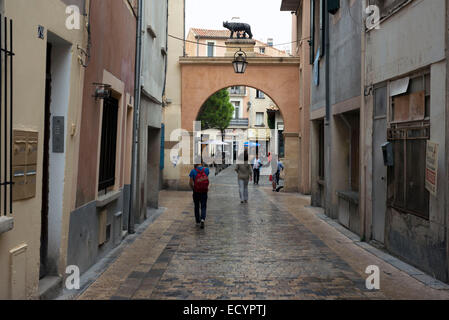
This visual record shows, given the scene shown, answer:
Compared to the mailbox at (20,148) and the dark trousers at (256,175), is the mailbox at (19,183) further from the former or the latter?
the dark trousers at (256,175)

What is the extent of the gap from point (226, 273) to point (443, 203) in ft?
10.5

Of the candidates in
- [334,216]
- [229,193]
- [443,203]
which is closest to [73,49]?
[443,203]

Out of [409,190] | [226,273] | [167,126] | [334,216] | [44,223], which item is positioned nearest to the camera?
[44,223]

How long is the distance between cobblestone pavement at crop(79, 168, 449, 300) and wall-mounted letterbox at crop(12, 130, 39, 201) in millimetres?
1848

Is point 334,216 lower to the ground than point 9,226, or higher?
lower

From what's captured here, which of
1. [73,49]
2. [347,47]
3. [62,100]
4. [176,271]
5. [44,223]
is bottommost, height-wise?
[176,271]

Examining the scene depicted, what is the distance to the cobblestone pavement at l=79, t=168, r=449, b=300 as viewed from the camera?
639cm

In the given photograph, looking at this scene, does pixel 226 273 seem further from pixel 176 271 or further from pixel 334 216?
pixel 334 216

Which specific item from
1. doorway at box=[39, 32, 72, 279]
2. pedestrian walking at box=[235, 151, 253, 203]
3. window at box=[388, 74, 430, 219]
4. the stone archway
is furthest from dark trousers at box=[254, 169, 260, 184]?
doorway at box=[39, 32, 72, 279]

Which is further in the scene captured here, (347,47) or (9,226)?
(347,47)

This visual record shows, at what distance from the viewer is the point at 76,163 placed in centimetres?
671

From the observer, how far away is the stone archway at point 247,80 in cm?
2344

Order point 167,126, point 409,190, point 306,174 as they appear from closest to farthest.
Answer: point 409,190 < point 306,174 < point 167,126

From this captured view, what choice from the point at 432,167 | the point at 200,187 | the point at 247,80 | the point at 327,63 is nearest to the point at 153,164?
the point at 200,187
